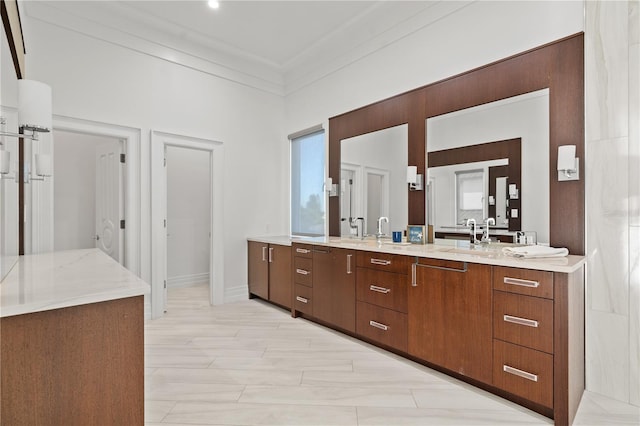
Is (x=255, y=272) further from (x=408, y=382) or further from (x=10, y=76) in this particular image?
(x=10, y=76)

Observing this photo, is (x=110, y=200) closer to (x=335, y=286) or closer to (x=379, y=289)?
(x=335, y=286)

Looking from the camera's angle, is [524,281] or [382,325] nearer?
[524,281]

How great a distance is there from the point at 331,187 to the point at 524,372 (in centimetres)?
287

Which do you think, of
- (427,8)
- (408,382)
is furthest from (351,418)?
(427,8)

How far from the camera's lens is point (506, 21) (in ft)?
8.77

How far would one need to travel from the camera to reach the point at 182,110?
4047 millimetres

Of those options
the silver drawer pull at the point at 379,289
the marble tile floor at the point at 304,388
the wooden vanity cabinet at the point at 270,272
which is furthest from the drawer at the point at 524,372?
the wooden vanity cabinet at the point at 270,272

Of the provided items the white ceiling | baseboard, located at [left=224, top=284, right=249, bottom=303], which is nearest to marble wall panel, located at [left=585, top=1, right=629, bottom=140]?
the white ceiling

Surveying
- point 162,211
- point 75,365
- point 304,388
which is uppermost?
point 162,211

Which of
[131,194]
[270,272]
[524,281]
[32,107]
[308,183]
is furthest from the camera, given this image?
[308,183]

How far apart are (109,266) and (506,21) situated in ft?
11.0

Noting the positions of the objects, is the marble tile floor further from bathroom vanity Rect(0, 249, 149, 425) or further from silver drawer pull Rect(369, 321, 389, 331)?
bathroom vanity Rect(0, 249, 149, 425)

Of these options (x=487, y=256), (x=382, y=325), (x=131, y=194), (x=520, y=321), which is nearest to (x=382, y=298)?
(x=382, y=325)

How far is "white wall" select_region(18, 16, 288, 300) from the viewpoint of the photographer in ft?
10.6
